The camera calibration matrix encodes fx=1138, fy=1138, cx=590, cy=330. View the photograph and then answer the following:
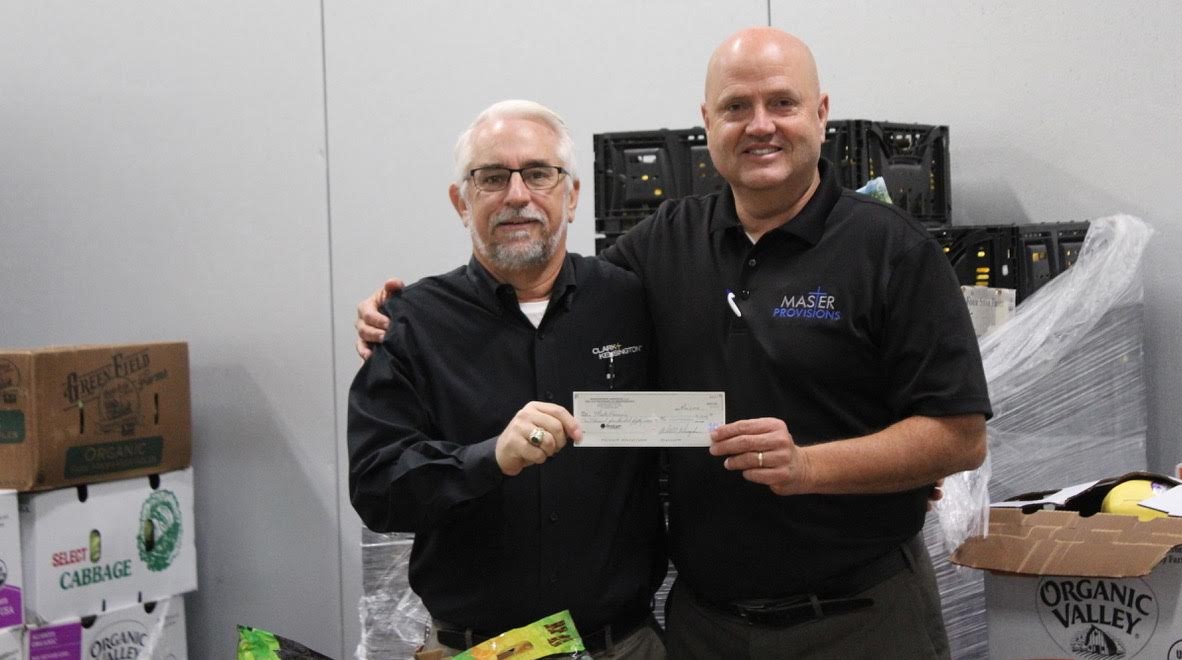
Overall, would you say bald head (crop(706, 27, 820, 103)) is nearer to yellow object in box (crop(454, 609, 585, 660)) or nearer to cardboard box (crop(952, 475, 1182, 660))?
yellow object in box (crop(454, 609, 585, 660))

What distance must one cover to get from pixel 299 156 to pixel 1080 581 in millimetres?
3153

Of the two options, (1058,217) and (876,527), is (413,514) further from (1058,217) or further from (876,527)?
(1058,217)

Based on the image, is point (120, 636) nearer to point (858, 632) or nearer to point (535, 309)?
point (535, 309)

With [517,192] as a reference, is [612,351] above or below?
below

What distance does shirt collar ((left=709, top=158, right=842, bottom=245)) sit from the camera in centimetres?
191

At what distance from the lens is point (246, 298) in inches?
175

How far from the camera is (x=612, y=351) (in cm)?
197

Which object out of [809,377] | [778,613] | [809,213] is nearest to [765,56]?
[809,213]

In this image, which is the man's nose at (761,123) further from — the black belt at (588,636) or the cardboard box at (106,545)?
the cardboard box at (106,545)

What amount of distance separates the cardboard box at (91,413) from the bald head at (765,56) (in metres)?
2.70

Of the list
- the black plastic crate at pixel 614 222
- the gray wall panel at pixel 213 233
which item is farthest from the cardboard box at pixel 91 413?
the black plastic crate at pixel 614 222

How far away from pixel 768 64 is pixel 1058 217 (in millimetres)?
2289

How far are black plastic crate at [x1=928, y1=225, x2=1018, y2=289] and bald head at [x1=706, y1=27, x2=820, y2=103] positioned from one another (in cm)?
146

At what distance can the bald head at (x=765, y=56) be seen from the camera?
1885mm
